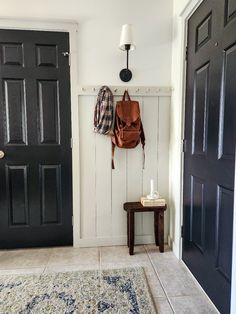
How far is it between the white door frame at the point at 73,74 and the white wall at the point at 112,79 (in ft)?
0.14

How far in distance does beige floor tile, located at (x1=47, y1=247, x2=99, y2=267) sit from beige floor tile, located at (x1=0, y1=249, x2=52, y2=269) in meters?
0.07

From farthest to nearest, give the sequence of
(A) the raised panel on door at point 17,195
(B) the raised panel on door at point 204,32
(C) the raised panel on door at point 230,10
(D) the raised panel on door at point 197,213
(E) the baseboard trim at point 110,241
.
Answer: (E) the baseboard trim at point 110,241
(A) the raised panel on door at point 17,195
(D) the raised panel on door at point 197,213
(B) the raised panel on door at point 204,32
(C) the raised panel on door at point 230,10

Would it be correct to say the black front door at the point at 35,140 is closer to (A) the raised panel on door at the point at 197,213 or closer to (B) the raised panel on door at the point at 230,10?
(A) the raised panel on door at the point at 197,213

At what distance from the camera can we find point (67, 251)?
2232mm

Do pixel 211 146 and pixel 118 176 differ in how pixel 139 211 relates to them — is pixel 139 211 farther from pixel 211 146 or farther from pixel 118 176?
pixel 211 146

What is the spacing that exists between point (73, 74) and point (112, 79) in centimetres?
37

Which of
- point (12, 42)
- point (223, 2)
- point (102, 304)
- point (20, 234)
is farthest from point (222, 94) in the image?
point (20, 234)

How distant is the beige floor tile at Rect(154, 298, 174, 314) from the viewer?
1448 mm

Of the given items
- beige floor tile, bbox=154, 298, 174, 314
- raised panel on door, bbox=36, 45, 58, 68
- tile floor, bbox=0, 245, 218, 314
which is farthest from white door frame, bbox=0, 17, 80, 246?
beige floor tile, bbox=154, 298, 174, 314

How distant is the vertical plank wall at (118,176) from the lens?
2258 mm

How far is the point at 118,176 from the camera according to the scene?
230 cm

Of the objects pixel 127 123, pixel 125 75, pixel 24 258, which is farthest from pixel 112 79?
pixel 24 258

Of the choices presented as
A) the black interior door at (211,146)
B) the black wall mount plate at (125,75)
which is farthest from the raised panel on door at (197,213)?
the black wall mount plate at (125,75)

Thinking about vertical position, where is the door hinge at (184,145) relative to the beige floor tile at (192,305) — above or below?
above
